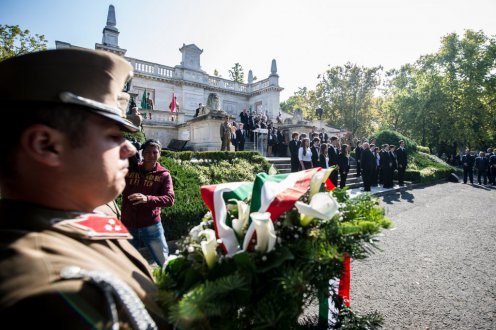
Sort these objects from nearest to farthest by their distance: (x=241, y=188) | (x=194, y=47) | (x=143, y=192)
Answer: (x=241, y=188) < (x=143, y=192) < (x=194, y=47)

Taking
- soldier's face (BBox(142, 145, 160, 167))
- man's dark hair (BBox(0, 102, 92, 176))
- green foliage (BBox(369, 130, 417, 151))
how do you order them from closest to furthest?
man's dark hair (BBox(0, 102, 92, 176)) < soldier's face (BBox(142, 145, 160, 167)) < green foliage (BBox(369, 130, 417, 151))

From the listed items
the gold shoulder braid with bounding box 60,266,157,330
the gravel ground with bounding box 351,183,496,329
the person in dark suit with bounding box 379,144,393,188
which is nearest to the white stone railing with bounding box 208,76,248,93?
the person in dark suit with bounding box 379,144,393,188

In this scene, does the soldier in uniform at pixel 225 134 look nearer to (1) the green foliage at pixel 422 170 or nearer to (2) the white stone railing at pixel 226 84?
(1) the green foliage at pixel 422 170

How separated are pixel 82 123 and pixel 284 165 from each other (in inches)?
527

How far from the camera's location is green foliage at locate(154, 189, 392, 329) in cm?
91

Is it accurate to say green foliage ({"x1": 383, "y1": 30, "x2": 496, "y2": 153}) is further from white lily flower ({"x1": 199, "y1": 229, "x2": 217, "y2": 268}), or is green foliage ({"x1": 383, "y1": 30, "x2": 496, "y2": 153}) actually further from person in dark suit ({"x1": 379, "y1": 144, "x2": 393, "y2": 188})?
white lily flower ({"x1": 199, "y1": 229, "x2": 217, "y2": 268})

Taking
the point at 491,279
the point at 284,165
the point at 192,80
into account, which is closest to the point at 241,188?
the point at 491,279

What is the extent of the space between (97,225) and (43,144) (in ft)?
1.19

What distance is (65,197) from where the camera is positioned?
3.20 feet

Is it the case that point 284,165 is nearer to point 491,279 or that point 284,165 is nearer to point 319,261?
point 491,279

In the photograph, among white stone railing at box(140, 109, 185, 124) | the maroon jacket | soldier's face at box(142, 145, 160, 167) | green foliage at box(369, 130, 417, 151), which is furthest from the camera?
green foliage at box(369, 130, 417, 151)

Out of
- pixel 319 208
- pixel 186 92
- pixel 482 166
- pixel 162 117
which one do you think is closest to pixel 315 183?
pixel 319 208

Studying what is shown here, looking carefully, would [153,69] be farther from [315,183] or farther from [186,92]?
[315,183]

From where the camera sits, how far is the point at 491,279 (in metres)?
4.16
